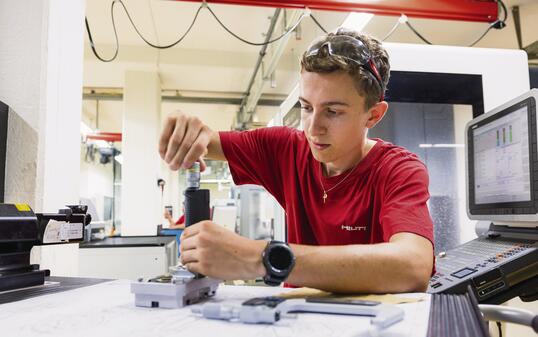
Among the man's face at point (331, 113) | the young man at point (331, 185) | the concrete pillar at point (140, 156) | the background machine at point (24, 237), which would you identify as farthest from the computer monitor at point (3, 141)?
the concrete pillar at point (140, 156)

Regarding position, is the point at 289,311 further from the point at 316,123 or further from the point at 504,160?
the point at 504,160

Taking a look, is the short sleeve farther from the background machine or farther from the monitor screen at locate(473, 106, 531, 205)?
the background machine

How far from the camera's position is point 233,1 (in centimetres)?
233

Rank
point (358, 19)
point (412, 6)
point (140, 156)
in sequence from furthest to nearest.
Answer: point (140, 156)
point (358, 19)
point (412, 6)

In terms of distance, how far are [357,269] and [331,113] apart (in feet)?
1.39

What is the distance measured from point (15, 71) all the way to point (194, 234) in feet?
3.37

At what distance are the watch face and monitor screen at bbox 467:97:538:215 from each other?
846mm

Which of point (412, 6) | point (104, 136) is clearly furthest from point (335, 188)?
point (104, 136)

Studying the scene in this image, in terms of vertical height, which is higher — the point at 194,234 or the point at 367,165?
the point at 367,165

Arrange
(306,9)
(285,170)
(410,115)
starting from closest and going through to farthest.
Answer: (285,170) → (410,115) → (306,9)

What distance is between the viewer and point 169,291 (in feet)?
1.97

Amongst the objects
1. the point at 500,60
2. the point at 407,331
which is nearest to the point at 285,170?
the point at 407,331

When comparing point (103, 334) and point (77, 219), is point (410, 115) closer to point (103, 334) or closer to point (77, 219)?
point (77, 219)

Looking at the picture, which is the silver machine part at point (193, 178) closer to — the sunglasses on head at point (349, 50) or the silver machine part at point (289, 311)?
the silver machine part at point (289, 311)
